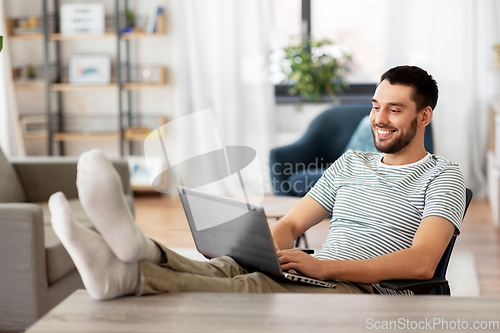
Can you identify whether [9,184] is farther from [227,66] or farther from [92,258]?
[227,66]

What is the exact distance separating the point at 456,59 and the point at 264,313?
389cm

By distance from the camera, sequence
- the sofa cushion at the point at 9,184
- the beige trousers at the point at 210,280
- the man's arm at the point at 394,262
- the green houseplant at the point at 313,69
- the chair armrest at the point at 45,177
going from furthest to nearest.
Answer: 1. the green houseplant at the point at 313,69
2. the chair armrest at the point at 45,177
3. the sofa cushion at the point at 9,184
4. the man's arm at the point at 394,262
5. the beige trousers at the point at 210,280

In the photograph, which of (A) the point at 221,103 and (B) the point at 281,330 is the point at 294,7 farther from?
(B) the point at 281,330

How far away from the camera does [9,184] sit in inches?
106

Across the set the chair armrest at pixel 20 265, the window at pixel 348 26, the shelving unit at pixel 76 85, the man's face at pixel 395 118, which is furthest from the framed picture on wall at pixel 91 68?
the man's face at pixel 395 118

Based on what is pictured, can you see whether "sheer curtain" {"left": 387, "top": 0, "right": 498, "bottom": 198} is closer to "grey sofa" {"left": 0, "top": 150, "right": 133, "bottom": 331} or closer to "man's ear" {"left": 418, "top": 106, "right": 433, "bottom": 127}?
"man's ear" {"left": 418, "top": 106, "right": 433, "bottom": 127}

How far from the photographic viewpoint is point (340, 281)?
147 centimetres

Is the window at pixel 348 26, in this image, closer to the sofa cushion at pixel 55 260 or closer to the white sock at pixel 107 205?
the sofa cushion at pixel 55 260

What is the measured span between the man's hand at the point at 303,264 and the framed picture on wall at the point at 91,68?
3538mm

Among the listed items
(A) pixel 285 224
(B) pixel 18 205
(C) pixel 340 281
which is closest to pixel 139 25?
(B) pixel 18 205

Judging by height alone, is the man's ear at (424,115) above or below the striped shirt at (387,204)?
above

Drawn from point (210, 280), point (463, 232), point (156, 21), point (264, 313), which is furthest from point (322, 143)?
point (264, 313)

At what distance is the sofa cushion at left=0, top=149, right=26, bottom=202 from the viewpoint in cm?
262

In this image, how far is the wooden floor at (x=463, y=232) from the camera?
2.90 m
